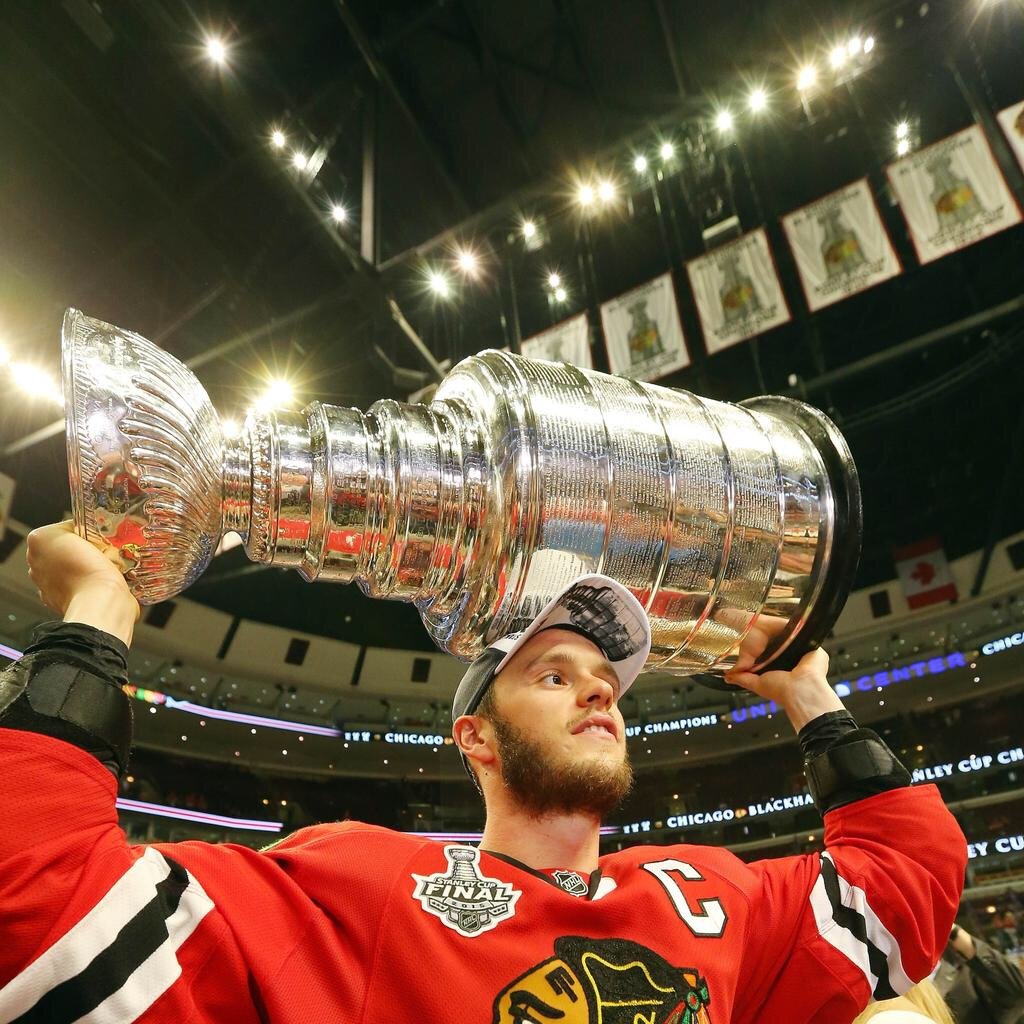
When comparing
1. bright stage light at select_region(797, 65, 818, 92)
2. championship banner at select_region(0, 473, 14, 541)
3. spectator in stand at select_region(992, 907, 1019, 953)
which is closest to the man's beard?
bright stage light at select_region(797, 65, 818, 92)

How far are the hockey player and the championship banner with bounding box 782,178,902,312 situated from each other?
4.44 metres

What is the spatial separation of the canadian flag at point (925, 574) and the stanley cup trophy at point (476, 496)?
1329 centimetres

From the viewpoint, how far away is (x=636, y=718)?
13.4 metres

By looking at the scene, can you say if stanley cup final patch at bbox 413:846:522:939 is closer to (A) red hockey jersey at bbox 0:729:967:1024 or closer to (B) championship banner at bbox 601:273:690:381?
(A) red hockey jersey at bbox 0:729:967:1024

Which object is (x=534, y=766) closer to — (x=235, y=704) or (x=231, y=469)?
(x=231, y=469)

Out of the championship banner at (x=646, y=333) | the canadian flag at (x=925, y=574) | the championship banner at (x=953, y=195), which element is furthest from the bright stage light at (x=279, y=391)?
the canadian flag at (x=925, y=574)

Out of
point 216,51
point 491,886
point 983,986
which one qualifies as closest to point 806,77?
point 216,51

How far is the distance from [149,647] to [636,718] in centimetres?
840

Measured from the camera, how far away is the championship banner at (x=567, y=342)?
5.43 meters

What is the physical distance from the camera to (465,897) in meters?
0.80

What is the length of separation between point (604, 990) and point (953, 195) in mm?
5278

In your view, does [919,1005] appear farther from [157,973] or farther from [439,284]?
[439,284]

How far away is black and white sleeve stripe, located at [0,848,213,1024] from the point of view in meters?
0.55

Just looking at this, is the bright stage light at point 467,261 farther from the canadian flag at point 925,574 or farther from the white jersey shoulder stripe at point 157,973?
the canadian flag at point 925,574
